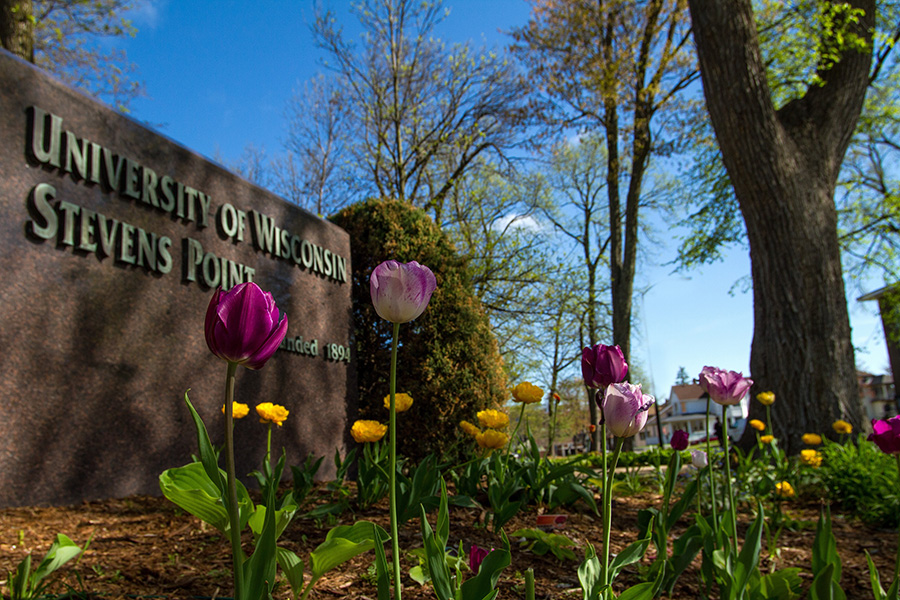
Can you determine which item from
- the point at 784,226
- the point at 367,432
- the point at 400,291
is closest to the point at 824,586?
the point at 400,291

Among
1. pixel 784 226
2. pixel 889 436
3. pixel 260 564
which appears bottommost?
pixel 260 564

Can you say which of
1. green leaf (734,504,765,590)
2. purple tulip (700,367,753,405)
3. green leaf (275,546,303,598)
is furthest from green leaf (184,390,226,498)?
purple tulip (700,367,753,405)

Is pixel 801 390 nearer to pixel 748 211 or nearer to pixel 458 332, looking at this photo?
pixel 748 211

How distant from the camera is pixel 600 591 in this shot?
1259 mm

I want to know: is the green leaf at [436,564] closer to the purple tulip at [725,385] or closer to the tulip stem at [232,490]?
the tulip stem at [232,490]

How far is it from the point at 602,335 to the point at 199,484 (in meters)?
18.3

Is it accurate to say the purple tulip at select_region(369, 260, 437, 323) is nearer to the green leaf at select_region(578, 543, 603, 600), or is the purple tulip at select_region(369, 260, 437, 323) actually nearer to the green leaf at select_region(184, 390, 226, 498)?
the green leaf at select_region(184, 390, 226, 498)

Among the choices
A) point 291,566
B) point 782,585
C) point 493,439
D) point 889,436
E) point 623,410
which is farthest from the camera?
point 493,439

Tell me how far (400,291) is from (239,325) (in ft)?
1.01

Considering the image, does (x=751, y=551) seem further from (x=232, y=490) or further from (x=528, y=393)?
(x=232, y=490)

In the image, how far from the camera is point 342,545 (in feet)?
4.47

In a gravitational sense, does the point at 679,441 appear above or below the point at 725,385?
below

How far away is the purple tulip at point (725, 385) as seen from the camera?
6.33 ft

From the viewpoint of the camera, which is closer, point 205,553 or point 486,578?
point 486,578
